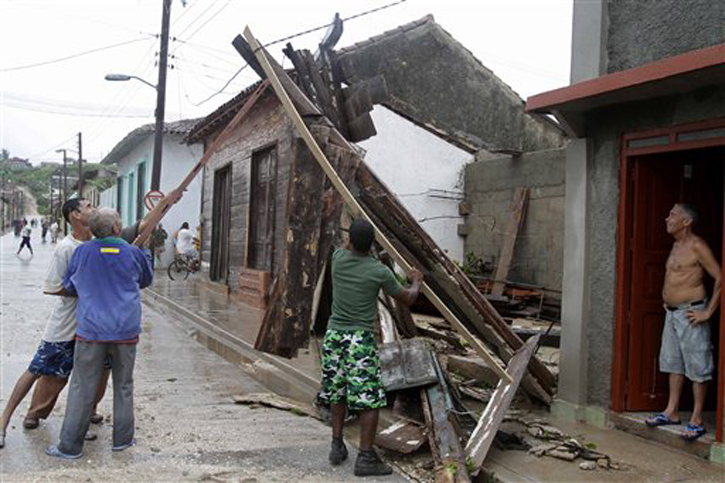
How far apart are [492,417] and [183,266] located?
63.0 ft

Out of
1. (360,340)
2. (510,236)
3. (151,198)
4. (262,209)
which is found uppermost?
(151,198)

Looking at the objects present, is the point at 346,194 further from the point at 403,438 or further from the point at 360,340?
the point at 403,438

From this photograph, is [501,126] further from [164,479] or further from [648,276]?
[164,479]

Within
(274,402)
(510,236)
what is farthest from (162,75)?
(274,402)

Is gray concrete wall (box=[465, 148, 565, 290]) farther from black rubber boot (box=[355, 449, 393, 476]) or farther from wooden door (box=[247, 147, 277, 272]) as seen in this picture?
black rubber boot (box=[355, 449, 393, 476])

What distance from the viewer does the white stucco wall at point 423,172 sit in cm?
1485

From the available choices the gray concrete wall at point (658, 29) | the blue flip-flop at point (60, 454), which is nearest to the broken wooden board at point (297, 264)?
the blue flip-flop at point (60, 454)

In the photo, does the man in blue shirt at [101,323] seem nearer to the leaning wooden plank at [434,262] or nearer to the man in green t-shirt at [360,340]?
the man in green t-shirt at [360,340]

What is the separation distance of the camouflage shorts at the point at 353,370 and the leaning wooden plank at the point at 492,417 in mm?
690

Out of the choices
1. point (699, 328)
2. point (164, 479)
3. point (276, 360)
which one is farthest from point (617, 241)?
point (276, 360)

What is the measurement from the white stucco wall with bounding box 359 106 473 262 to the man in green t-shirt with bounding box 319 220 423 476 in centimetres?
1003

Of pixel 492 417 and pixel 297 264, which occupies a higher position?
pixel 297 264

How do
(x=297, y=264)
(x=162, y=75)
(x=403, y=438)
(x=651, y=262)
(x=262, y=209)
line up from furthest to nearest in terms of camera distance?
(x=162, y=75), (x=262, y=209), (x=651, y=262), (x=297, y=264), (x=403, y=438)

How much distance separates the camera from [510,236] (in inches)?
536
